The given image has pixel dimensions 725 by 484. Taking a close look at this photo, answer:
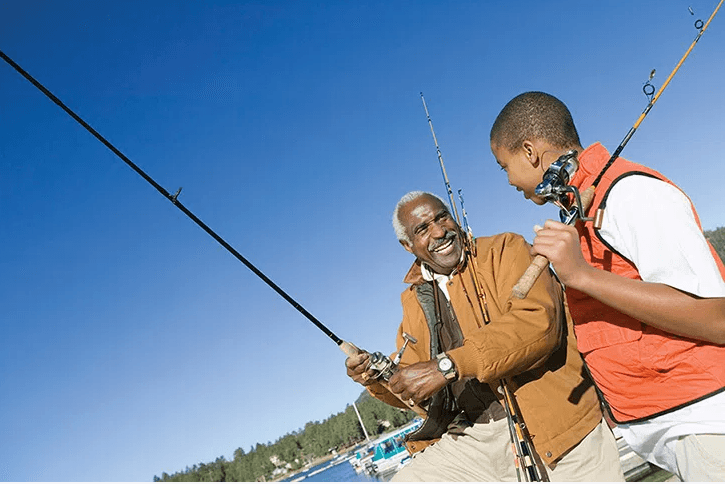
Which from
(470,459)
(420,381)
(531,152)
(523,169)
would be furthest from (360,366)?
(531,152)

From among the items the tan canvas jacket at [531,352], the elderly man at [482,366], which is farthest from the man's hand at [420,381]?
the tan canvas jacket at [531,352]

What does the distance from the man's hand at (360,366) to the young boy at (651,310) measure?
6.06ft

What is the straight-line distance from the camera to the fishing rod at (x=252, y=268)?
4.43 m

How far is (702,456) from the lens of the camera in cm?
252

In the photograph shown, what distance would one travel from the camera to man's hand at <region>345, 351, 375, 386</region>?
4547 millimetres

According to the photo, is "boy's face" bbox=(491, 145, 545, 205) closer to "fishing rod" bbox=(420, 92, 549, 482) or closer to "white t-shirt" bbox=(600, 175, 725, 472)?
"white t-shirt" bbox=(600, 175, 725, 472)

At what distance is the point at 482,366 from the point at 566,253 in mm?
1377

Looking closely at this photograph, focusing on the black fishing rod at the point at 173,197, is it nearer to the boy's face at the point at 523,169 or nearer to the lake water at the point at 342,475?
the boy's face at the point at 523,169

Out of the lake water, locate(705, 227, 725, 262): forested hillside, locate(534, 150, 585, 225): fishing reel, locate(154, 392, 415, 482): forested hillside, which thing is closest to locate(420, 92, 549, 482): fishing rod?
locate(534, 150, 585, 225): fishing reel

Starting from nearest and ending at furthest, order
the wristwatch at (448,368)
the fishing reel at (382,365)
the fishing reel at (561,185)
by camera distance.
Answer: the fishing reel at (561,185) → the wristwatch at (448,368) → the fishing reel at (382,365)

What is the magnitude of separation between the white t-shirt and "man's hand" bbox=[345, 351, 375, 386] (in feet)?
7.43

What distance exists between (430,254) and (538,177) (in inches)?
74.0

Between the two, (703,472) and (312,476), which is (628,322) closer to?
(703,472)

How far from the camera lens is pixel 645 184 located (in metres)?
2.59
